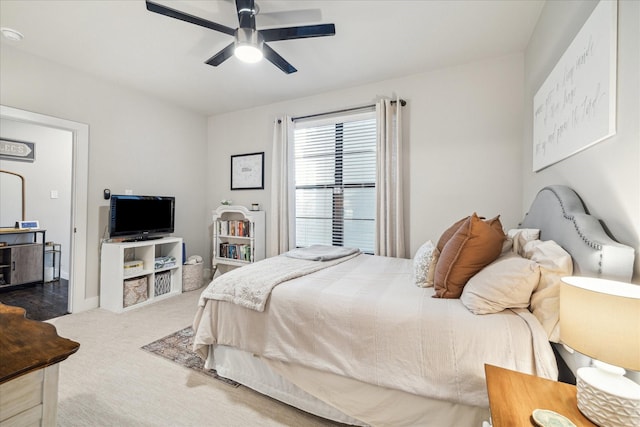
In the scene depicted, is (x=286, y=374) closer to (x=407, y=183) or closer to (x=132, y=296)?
(x=407, y=183)

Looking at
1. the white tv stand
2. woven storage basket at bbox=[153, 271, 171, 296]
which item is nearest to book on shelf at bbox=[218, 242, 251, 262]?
the white tv stand

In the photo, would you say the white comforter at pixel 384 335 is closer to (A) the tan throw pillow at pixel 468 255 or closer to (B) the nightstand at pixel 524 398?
(A) the tan throw pillow at pixel 468 255

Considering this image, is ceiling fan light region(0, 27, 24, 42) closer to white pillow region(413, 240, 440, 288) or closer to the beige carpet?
the beige carpet

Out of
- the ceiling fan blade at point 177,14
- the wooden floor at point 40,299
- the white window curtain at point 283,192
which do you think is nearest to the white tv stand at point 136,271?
the wooden floor at point 40,299

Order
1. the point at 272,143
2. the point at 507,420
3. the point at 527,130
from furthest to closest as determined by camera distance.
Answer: the point at 272,143
the point at 527,130
the point at 507,420

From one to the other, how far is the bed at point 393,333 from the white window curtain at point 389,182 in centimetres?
116

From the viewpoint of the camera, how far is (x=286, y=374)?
5.45 feet

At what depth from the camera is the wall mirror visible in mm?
4168

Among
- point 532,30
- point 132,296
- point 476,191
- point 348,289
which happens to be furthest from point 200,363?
point 532,30

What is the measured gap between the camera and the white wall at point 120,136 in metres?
2.81

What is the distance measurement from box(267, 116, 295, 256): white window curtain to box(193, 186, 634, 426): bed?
1.81m

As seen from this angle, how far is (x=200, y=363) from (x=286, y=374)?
89 cm

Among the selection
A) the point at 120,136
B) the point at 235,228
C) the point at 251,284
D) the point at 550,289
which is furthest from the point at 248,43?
the point at 235,228

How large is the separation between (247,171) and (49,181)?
129 inches
